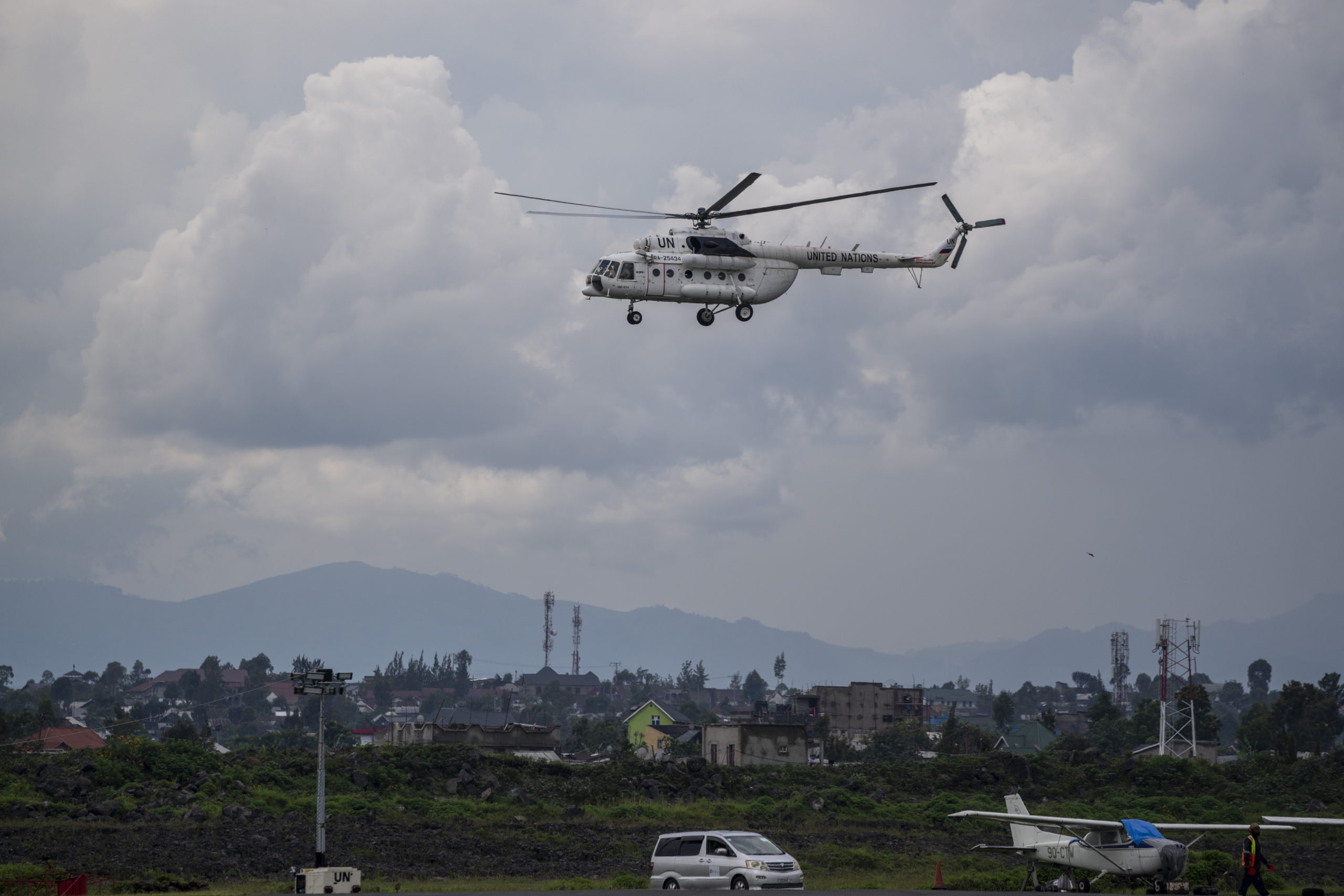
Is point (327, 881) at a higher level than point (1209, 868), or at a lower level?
higher

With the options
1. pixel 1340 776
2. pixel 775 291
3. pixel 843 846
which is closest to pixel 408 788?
pixel 843 846

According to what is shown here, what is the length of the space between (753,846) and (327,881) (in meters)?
11.5

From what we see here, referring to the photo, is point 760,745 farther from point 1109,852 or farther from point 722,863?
point 722,863

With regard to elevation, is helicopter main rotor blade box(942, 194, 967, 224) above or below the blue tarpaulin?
above

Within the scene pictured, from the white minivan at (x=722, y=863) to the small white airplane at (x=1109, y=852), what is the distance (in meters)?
6.42

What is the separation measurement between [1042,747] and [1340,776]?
53478 millimetres

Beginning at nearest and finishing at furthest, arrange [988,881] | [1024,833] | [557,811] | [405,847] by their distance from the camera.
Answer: [1024,833], [988,881], [405,847], [557,811]

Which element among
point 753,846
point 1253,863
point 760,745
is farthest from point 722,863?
point 760,745

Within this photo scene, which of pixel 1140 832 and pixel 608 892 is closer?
pixel 608 892

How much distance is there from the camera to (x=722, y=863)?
30.2 m

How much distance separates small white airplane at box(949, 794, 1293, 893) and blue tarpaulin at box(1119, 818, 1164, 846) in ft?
0.05

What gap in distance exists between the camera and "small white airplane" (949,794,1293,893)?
34.2 meters

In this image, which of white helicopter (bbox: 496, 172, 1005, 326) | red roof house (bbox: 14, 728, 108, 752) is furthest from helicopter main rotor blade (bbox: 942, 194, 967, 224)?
red roof house (bbox: 14, 728, 108, 752)

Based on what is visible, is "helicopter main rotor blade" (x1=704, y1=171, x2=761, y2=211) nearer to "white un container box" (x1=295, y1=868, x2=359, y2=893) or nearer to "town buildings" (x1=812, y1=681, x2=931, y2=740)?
"white un container box" (x1=295, y1=868, x2=359, y2=893)
